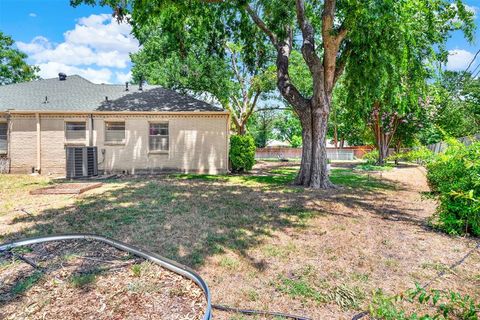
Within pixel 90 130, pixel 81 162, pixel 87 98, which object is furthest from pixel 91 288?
pixel 87 98

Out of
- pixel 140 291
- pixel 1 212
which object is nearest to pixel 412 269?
pixel 140 291

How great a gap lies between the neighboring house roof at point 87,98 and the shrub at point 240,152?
5.76 feet

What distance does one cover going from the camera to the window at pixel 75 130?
13242 millimetres

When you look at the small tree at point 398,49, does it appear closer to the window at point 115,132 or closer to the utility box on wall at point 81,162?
the window at point 115,132

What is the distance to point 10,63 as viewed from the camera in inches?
1069

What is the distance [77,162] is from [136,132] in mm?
2790

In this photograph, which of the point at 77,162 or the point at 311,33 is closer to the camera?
the point at 311,33

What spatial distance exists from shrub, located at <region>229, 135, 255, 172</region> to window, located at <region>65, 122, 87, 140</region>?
6.91 meters

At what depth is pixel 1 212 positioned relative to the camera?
19.8ft

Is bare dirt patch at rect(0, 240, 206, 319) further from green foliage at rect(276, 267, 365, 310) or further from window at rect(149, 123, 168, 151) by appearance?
window at rect(149, 123, 168, 151)

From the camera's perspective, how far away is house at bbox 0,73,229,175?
1305 cm

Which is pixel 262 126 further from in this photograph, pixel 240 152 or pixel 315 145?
pixel 315 145

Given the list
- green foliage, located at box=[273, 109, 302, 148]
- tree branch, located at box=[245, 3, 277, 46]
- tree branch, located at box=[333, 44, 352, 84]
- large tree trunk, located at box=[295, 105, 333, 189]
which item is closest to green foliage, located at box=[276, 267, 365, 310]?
large tree trunk, located at box=[295, 105, 333, 189]

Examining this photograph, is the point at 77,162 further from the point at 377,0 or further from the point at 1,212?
the point at 377,0
